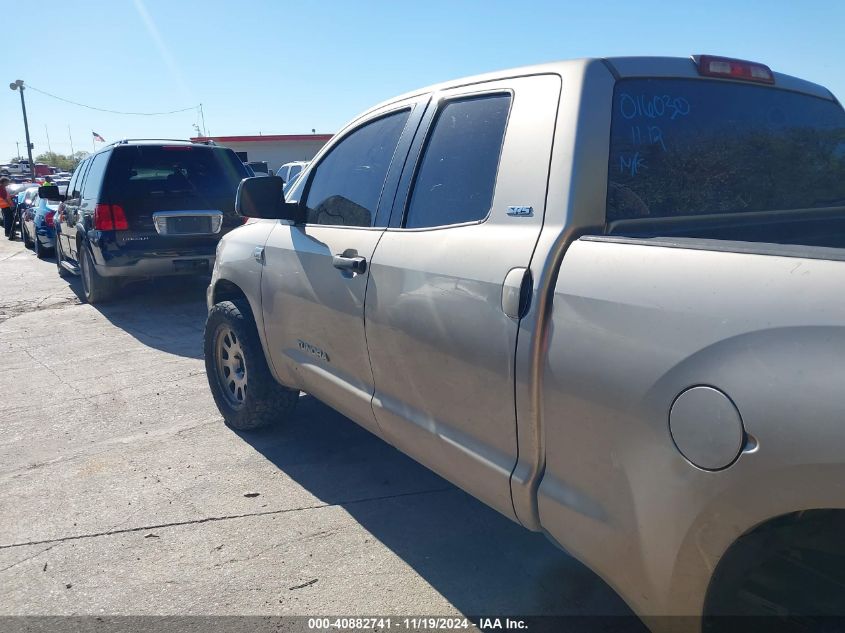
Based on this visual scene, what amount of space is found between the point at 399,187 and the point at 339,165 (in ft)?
2.31

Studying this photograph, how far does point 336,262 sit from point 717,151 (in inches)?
65.3

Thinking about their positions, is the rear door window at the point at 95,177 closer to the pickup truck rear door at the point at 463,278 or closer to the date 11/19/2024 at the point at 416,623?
the pickup truck rear door at the point at 463,278

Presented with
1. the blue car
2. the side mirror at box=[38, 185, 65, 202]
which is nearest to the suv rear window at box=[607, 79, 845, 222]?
the side mirror at box=[38, 185, 65, 202]

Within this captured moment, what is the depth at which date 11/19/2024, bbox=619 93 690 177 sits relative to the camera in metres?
2.36

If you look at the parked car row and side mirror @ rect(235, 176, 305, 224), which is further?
side mirror @ rect(235, 176, 305, 224)

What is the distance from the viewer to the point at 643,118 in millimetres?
2434

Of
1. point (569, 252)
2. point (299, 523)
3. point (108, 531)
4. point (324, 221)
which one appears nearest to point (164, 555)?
point (108, 531)

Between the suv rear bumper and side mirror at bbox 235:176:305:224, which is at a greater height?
side mirror at bbox 235:176:305:224

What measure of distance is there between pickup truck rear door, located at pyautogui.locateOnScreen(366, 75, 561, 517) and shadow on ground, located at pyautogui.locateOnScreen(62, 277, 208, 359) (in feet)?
13.5

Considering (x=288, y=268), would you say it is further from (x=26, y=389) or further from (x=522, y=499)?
(x=26, y=389)

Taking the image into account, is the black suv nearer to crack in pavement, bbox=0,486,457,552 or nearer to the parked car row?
the parked car row

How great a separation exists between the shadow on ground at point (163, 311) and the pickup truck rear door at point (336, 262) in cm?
305

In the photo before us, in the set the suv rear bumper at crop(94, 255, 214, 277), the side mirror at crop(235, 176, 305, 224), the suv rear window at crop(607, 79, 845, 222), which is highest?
the suv rear window at crop(607, 79, 845, 222)

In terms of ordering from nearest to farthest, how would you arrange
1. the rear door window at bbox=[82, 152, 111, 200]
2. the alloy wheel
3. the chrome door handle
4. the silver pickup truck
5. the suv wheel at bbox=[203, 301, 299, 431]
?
the silver pickup truck → the chrome door handle → the suv wheel at bbox=[203, 301, 299, 431] → the alloy wheel → the rear door window at bbox=[82, 152, 111, 200]
